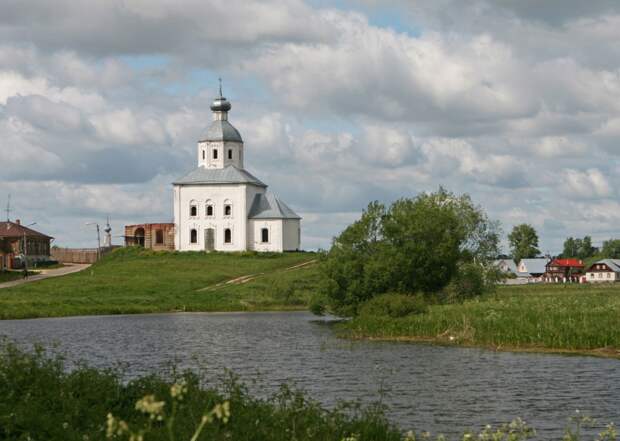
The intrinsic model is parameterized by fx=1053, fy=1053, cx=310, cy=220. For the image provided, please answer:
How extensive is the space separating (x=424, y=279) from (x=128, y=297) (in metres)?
27.4

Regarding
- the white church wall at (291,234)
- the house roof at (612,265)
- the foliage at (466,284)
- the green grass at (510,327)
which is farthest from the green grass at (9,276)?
the house roof at (612,265)

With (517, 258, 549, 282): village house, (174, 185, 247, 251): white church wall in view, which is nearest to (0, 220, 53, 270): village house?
(174, 185, 247, 251): white church wall

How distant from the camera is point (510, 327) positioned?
3925 cm

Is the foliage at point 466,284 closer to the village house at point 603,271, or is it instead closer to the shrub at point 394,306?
the shrub at point 394,306

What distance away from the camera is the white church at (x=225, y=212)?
10112 cm

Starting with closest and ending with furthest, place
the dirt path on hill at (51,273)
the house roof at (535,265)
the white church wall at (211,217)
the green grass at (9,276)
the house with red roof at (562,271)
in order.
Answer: the dirt path on hill at (51,273), the green grass at (9,276), the white church wall at (211,217), the house with red roof at (562,271), the house roof at (535,265)

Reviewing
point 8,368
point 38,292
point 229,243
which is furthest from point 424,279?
point 229,243

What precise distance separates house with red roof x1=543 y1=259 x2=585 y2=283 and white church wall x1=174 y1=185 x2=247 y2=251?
3069 inches

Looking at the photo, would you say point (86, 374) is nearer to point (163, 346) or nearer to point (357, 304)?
point (163, 346)

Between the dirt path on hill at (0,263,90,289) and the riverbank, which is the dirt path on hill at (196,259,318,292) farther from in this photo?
the riverbank

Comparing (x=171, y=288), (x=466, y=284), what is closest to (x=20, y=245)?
(x=171, y=288)

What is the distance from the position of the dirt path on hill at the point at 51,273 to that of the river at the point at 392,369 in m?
31.8

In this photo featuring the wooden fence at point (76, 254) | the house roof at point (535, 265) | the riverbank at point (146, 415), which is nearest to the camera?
the riverbank at point (146, 415)

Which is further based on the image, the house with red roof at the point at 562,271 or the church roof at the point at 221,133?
the house with red roof at the point at 562,271
